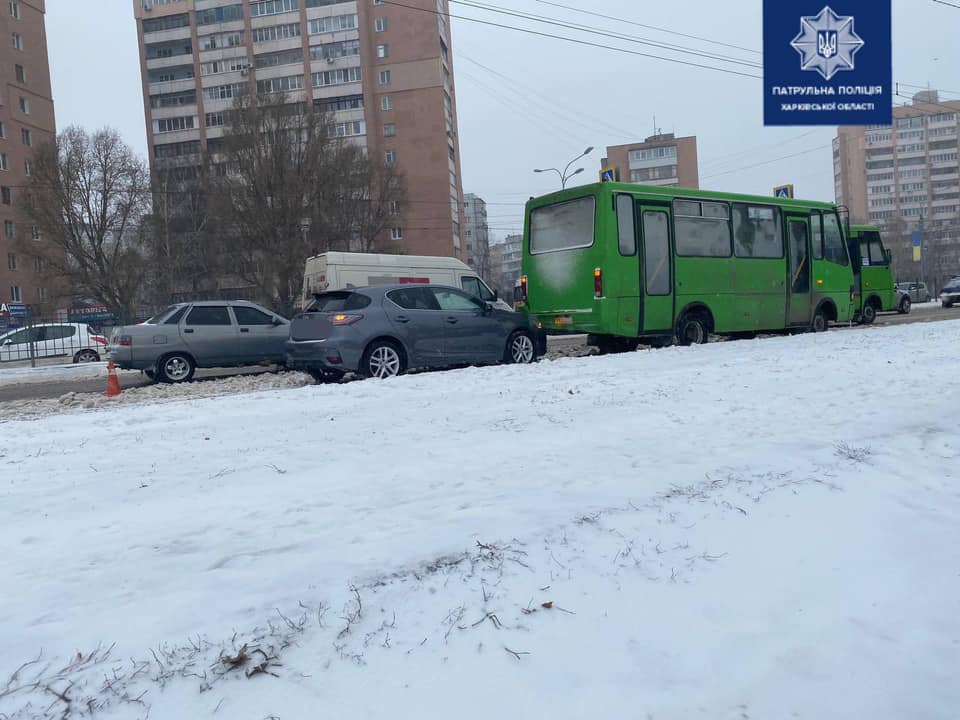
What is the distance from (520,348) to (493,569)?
9.86m

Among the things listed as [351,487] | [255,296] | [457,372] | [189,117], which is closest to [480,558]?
[351,487]

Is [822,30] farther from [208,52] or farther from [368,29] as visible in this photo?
[208,52]

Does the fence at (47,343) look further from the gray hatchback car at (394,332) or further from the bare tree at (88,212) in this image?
the bare tree at (88,212)

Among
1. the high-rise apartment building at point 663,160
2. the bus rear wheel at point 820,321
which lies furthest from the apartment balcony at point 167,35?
the bus rear wheel at point 820,321

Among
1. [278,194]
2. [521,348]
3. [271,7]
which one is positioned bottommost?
[521,348]

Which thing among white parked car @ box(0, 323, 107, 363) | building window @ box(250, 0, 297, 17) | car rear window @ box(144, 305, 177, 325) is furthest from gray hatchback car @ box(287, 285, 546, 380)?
building window @ box(250, 0, 297, 17)

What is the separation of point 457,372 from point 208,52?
236 feet

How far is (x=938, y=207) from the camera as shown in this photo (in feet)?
418

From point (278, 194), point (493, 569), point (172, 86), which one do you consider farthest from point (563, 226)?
point (172, 86)

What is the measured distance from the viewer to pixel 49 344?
2455 centimetres

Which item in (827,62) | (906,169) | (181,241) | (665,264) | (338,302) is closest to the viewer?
(338,302)

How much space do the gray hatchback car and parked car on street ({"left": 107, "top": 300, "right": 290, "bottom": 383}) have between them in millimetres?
2473

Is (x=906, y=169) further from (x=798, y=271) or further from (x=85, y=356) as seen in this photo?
(x=85, y=356)

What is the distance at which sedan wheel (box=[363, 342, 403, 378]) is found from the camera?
1138 centimetres
